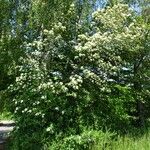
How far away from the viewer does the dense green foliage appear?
14.8 metres

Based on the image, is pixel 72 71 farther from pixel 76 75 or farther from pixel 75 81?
pixel 75 81

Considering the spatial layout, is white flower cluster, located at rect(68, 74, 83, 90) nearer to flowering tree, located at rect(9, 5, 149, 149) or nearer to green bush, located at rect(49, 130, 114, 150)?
flowering tree, located at rect(9, 5, 149, 149)

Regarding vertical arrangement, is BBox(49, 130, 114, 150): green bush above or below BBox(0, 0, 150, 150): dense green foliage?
below

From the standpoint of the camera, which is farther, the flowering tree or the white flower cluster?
the flowering tree

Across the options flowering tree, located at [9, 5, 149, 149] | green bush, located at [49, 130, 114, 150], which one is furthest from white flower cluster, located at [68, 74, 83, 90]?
green bush, located at [49, 130, 114, 150]

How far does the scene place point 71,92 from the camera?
49.5ft

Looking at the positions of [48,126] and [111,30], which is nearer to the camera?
[48,126]

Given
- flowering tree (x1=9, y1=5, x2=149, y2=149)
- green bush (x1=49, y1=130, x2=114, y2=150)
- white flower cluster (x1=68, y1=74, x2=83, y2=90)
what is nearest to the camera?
green bush (x1=49, y1=130, x2=114, y2=150)

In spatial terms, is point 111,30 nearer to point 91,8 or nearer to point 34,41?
point 91,8

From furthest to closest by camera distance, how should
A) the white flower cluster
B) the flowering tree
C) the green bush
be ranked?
the flowering tree → the white flower cluster → the green bush

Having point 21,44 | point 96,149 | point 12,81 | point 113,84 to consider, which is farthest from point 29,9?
point 96,149

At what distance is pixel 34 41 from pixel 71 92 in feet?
6.82

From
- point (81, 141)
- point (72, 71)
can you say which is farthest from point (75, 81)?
point (81, 141)

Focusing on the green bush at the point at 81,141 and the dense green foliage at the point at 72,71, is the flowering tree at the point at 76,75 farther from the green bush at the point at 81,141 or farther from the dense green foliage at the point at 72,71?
the green bush at the point at 81,141
